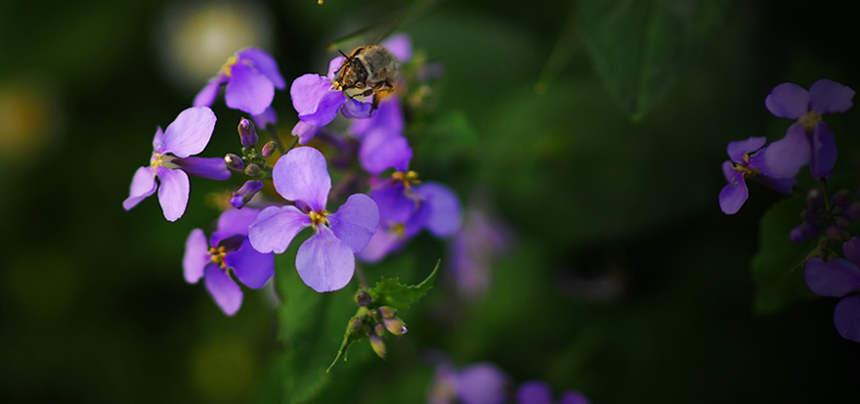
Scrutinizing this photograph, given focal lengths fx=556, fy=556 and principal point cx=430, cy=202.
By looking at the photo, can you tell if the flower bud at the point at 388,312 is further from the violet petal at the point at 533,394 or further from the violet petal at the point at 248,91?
the violet petal at the point at 533,394

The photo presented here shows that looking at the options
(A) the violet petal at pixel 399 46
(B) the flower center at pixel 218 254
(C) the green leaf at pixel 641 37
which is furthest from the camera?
(A) the violet petal at pixel 399 46

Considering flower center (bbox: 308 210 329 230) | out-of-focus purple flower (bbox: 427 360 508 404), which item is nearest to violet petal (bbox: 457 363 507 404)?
out-of-focus purple flower (bbox: 427 360 508 404)

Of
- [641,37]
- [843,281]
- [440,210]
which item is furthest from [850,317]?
[440,210]

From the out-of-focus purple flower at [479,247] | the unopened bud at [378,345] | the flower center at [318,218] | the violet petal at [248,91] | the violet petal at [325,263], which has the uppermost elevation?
the violet petal at [248,91]

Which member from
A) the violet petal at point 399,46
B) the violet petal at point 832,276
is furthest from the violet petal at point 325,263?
the violet petal at point 832,276

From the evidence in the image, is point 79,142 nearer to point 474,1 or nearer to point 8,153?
point 8,153

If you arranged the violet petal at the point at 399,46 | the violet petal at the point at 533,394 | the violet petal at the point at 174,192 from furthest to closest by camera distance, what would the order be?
1. the violet petal at the point at 533,394
2. the violet petal at the point at 399,46
3. the violet petal at the point at 174,192

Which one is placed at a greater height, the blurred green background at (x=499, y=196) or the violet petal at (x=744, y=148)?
the violet petal at (x=744, y=148)
